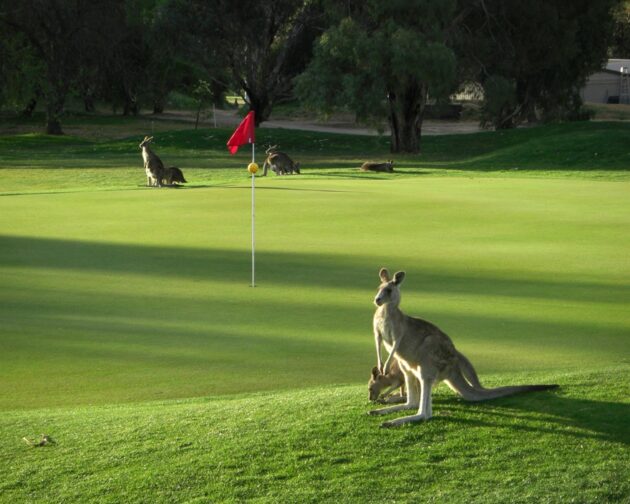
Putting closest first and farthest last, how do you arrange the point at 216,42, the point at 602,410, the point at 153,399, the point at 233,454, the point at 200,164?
the point at 233,454 < the point at 602,410 < the point at 153,399 < the point at 200,164 < the point at 216,42

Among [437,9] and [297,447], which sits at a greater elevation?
[437,9]

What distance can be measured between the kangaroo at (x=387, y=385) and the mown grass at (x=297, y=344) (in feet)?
0.60

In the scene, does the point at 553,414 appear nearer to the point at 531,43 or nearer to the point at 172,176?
the point at 172,176

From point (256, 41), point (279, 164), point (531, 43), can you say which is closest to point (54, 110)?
point (256, 41)

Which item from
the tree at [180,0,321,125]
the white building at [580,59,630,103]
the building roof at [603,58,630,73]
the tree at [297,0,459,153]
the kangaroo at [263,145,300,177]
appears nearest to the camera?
the kangaroo at [263,145,300,177]

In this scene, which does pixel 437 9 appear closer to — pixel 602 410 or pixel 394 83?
pixel 394 83

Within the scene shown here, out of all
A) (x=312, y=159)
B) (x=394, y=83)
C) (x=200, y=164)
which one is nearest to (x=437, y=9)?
(x=394, y=83)

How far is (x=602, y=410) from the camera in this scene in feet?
22.2

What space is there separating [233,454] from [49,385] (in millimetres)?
2631

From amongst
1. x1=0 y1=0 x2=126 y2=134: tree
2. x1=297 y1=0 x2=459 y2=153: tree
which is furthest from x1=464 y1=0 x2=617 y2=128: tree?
x1=0 y1=0 x2=126 y2=134: tree

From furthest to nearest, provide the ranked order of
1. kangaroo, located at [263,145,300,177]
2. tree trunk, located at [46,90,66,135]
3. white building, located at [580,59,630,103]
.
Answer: white building, located at [580,59,630,103]
tree trunk, located at [46,90,66,135]
kangaroo, located at [263,145,300,177]

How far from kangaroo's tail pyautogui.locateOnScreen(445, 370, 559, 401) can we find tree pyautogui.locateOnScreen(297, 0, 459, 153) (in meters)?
33.2

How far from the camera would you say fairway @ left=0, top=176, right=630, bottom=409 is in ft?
28.8

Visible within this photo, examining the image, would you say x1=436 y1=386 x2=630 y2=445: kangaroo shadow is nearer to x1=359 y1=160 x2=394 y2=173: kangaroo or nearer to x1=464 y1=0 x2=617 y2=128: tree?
x1=359 y1=160 x2=394 y2=173: kangaroo
